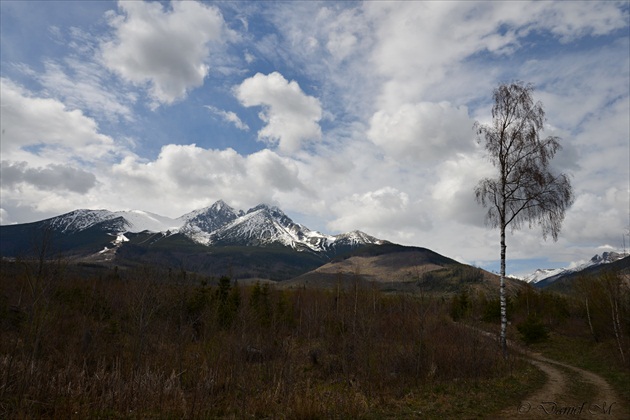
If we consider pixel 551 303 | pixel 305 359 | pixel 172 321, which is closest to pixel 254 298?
pixel 305 359

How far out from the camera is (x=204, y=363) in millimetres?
16531

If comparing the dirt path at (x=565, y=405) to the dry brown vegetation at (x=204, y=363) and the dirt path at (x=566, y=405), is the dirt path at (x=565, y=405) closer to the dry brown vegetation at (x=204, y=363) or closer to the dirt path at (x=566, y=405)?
the dirt path at (x=566, y=405)

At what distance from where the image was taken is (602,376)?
22.8 m

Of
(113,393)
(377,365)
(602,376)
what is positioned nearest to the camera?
(113,393)

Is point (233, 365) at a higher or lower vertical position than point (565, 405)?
lower

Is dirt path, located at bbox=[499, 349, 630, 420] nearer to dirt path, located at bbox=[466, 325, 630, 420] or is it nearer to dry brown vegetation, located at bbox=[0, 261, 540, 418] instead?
dirt path, located at bbox=[466, 325, 630, 420]

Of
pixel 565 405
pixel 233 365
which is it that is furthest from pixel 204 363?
pixel 565 405

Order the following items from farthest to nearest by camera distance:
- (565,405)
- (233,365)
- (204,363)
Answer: (204,363)
(233,365)
(565,405)

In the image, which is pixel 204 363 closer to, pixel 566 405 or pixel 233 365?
pixel 233 365

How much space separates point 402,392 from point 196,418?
8914 millimetres

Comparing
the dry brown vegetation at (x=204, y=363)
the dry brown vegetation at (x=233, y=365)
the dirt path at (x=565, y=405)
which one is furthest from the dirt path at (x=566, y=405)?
the dry brown vegetation at (x=204, y=363)

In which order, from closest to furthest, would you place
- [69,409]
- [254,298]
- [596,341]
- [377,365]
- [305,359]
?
[69,409] → [377,365] → [305,359] → [596,341] → [254,298]

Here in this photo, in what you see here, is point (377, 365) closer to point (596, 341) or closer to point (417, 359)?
A: point (417, 359)

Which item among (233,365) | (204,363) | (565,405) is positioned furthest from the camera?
(204,363)
